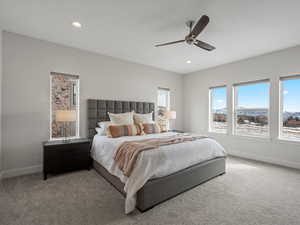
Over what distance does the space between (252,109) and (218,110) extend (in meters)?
0.98

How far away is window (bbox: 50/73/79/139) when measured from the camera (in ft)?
11.3

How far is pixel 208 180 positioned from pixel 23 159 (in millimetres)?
3668

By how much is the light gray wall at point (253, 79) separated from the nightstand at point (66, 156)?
3910 mm

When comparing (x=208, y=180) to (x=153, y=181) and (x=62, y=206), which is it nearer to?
(x=153, y=181)

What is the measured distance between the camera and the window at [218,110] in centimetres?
486

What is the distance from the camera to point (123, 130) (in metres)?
3.27

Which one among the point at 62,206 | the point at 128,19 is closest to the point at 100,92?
the point at 128,19

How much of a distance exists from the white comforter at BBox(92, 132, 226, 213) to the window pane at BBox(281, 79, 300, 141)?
1.97 metres

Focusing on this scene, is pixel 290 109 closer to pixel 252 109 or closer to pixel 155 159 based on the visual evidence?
A: pixel 252 109

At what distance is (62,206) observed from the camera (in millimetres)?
2029

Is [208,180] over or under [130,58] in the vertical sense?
under

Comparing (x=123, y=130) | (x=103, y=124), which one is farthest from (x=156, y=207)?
(x=103, y=124)

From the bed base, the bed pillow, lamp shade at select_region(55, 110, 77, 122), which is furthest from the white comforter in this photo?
lamp shade at select_region(55, 110, 77, 122)

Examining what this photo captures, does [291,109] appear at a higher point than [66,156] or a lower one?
higher
